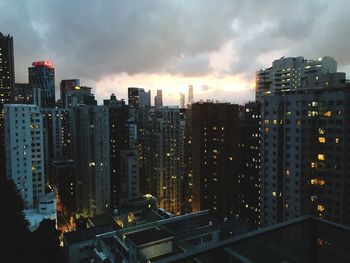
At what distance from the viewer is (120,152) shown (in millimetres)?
43625

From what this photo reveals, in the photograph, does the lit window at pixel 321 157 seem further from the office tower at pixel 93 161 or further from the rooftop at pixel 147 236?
the office tower at pixel 93 161

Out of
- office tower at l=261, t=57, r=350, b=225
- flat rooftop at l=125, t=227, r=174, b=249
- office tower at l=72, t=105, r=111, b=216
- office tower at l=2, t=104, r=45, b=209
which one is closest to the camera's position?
flat rooftop at l=125, t=227, r=174, b=249

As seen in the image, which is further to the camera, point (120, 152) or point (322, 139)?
point (120, 152)

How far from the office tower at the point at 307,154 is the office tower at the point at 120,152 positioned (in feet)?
63.0

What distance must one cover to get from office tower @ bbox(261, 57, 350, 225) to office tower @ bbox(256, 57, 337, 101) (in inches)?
925

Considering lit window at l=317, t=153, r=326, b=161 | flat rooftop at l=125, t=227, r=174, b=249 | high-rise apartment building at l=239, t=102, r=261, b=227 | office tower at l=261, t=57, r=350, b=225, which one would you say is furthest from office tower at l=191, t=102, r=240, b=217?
flat rooftop at l=125, t=227, r=174, b=249

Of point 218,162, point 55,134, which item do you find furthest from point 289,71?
point 55,134

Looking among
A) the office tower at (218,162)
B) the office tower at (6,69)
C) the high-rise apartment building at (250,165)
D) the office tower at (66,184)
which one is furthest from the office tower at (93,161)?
the office tower at (6,69)

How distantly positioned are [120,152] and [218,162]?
13.7 metres

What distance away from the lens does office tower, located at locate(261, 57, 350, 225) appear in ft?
72.9

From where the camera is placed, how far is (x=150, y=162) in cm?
4578

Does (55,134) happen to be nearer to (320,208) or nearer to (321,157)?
(321,157)

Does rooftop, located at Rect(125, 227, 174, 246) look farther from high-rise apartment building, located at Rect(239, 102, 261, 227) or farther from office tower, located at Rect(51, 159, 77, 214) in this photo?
office tower, located at Rect(51, 159, 77, 214)

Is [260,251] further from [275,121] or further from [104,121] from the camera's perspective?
[104,121]
